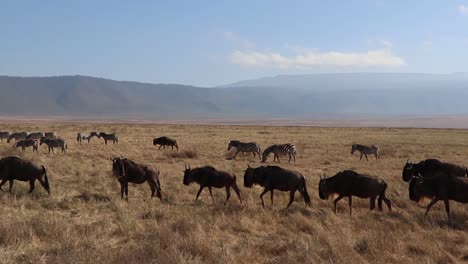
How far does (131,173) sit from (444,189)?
363 inches

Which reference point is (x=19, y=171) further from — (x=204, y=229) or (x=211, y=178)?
(x=204, y=229)

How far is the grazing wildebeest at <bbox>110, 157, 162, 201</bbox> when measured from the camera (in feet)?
48.5

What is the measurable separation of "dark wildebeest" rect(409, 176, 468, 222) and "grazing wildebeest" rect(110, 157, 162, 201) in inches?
308

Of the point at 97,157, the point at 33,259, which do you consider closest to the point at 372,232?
the point at 33,259

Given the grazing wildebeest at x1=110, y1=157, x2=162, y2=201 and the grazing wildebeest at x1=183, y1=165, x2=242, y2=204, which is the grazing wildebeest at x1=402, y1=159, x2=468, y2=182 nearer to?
the grazing wildebeest at x1=183, y1=165, x2=242, y2=204

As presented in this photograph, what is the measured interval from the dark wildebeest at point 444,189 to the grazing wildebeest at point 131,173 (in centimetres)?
783

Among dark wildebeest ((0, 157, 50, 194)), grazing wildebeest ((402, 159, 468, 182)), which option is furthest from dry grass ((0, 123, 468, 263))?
grazing wildebeest ((402, 159, 468, 182))

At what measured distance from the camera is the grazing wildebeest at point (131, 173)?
14.8 metres

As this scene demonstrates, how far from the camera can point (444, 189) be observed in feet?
43.0

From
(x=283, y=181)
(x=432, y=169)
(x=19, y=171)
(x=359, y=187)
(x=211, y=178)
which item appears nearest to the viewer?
(x=359, y=187)

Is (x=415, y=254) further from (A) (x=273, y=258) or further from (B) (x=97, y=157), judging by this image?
(B) (x=97, y=157)

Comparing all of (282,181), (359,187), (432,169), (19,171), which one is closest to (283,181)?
(282,181)

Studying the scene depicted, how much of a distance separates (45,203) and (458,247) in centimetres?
1061

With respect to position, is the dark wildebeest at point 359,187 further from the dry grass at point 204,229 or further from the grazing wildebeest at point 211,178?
the grazing wildebeest at point 211,178
